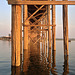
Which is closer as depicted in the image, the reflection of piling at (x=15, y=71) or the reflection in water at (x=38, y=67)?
the reflection of piling at (x=15, y=71)

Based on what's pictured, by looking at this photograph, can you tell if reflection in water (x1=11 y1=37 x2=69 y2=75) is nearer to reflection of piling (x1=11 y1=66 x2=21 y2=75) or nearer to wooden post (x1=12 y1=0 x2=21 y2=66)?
reflection of piling (x1=11 y1=66 x2=21 y2=75)

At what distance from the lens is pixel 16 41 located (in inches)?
252

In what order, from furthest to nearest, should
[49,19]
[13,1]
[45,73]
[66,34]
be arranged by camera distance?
[49,19]
[66,34]
[13,1]
[45,73]

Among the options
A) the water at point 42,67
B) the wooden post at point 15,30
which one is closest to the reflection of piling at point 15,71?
the water at point 42,67

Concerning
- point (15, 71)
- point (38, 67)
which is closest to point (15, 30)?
point (15, 71)

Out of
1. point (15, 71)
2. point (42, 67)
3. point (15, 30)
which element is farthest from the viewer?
point (42, 67)

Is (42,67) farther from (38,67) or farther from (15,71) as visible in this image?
(15,71)

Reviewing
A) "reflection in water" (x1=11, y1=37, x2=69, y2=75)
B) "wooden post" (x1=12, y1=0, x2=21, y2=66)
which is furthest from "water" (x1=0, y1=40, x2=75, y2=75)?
"wooden post" (x1=12, y1=0, x2=21, y2=66)

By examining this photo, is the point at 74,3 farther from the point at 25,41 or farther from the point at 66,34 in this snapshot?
Result: the point at 25,41

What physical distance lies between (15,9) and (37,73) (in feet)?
11.7

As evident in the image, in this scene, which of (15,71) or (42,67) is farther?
(42,67)

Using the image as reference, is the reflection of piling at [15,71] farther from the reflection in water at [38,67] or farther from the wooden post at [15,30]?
the wooden post at [15,30]

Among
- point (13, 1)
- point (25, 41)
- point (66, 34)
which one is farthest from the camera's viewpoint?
point (25, 41)

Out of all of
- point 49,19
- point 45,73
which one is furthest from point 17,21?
point 49,19
